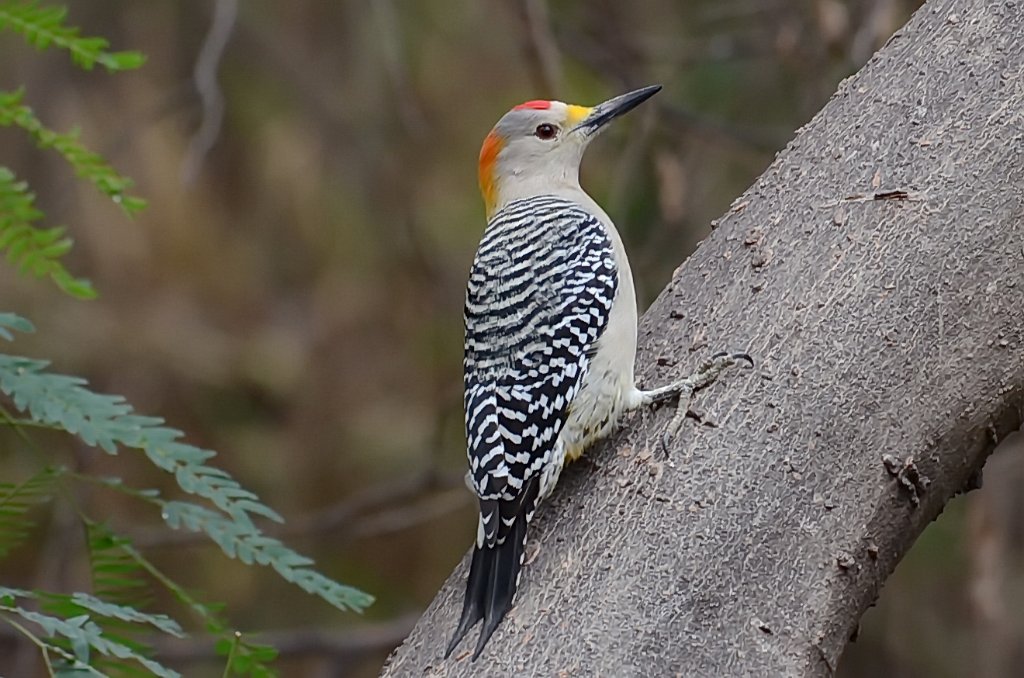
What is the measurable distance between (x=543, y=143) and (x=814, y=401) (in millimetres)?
1431

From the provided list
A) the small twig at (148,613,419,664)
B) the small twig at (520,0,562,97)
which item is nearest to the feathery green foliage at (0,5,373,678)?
the small twig at (520,0,562,97)

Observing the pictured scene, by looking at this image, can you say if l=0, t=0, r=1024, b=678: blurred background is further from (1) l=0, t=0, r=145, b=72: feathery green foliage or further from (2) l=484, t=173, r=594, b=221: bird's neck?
(1) l=0, t=0, r=145, b=72: feathery green foliage

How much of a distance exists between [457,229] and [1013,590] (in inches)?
119

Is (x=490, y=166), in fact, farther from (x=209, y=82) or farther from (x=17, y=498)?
(x=17, y=498)

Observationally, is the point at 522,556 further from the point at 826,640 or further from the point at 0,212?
the point at 0,212

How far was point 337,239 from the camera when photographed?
6.12 metres

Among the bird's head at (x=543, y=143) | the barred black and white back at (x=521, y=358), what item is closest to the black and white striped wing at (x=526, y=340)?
the barred black and white back at (x=521, y=358)

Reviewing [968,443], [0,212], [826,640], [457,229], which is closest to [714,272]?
[968,443]

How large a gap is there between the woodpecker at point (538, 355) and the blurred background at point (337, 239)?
157 cm

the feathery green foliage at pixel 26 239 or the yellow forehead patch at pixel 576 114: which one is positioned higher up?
the feathery green foliage at pixel 26 239

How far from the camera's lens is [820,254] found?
2631 mm

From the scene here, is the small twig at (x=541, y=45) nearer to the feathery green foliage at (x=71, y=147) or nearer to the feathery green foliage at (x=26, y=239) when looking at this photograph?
the feathery green foliage at (x=71, y=147)

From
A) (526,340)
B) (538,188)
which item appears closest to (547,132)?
(538,188)

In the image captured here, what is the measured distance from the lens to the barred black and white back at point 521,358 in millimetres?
2520
